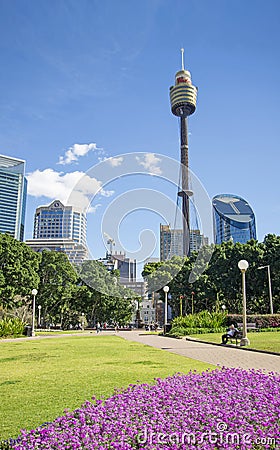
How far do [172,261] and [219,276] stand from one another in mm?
10957

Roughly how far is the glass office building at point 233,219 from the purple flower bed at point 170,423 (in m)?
136

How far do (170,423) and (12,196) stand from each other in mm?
176531

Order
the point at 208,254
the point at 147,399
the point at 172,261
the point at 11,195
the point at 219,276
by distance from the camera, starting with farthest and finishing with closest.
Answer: the point at 11,195 < the point at 172,261 < the point at 208,254 < the point at 219,276 < the point at 147,399

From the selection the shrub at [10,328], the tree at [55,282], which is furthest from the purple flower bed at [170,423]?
the tree at [55,282]

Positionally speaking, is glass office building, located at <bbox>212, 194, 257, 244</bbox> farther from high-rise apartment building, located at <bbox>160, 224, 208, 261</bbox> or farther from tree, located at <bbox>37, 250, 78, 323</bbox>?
tree, located at <bbox>37, 250, 78, 323</bbox>

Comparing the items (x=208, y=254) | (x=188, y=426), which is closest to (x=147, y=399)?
(x=188, y=426)

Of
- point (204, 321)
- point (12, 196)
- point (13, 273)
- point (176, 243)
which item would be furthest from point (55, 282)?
point (12, 196)

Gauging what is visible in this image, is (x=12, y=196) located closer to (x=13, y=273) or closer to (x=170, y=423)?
(x=13, y=273)

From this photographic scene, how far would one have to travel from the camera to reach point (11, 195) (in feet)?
557

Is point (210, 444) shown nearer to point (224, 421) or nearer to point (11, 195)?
point (224, 421)

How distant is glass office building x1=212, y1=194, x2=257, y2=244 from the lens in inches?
5525

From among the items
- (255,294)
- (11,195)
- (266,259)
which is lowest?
(255,294)

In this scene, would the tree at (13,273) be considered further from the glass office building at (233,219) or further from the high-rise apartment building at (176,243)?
the glass office building at (233,219)

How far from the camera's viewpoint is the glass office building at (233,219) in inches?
5525
